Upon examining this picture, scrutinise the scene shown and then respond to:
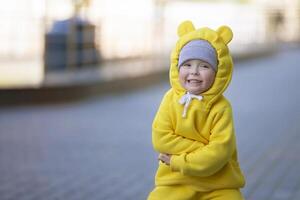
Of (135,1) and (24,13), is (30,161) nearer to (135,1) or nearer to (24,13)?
(24,13)

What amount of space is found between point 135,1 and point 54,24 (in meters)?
7.08

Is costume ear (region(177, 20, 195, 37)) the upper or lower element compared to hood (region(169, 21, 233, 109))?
upper

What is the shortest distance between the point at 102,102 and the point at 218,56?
33.6 feet

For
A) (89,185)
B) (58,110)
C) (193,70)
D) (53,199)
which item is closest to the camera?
(193,70)

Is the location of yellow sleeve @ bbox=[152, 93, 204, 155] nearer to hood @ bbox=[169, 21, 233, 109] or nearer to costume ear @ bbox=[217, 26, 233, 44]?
hood @ bbox=[169, 21, 233, 109]

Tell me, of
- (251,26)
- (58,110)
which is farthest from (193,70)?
(251,26)

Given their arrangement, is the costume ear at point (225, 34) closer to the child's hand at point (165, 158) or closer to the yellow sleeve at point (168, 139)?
the yellow sleeve at point (168, 139)

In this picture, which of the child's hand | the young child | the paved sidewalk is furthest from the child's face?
the paved sidewalk

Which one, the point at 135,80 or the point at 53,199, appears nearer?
the point at 53,199

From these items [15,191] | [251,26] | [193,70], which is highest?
[193,70]

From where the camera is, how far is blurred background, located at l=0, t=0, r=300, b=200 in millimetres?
7553

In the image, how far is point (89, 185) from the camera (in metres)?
7.22

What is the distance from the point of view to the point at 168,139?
4.09 meters

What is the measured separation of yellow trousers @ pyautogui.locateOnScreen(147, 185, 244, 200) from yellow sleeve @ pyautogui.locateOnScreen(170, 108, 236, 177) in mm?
150
